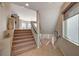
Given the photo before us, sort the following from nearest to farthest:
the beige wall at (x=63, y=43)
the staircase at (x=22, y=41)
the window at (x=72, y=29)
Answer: the window at (x=72, y=29)
the beige wall at (x=63, y=43)
the staircase at (x=22, y=41)

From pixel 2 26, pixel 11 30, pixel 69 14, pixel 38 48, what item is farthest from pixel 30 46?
pixel 69 14

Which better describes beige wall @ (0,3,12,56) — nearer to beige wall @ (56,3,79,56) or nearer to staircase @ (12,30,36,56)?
staircase @ (12,30,36,56)

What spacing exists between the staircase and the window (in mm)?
730

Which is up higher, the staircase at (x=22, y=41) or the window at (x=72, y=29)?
the window at (x=72, y=29)

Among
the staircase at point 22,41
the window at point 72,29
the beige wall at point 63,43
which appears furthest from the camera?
the staircase at point 22,41

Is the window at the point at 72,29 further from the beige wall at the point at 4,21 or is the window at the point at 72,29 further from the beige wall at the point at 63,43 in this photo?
the beige wall at the point at 4,21

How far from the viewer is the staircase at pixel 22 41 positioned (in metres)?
2.29

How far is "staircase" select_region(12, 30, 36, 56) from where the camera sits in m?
2.29

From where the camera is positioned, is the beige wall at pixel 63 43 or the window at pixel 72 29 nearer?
the window at pixel 72 29

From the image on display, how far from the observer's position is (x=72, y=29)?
2074 mm

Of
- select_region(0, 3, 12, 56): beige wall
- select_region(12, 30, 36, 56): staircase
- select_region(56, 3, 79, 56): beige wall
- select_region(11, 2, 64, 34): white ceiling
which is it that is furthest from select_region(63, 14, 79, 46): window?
select_region(0, 3, 12, 56): beige wall

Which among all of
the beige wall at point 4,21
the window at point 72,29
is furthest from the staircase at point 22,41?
the window at point 72,29

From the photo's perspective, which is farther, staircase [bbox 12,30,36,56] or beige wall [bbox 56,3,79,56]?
staircase [bbox 12,30,36,56]

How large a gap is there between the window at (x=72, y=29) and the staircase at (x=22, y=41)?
2.40 feet
